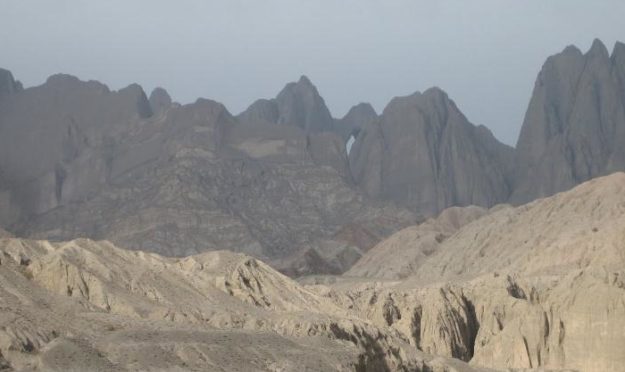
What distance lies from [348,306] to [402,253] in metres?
65.7

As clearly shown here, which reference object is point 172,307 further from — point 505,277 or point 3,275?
point 505,277

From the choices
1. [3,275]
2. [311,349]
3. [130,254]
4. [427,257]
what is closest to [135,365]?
[311,349]

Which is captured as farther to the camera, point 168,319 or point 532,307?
point 532,307

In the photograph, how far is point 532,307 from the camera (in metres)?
107

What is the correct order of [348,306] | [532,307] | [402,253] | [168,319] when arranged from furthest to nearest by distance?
[402,253] < [532,307] < [348,306] < [168,319]

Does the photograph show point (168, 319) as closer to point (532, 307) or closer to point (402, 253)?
point (532, 307)

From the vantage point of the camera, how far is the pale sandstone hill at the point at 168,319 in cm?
5369

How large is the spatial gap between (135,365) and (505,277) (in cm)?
6765

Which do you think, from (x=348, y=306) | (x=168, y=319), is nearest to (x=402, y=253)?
(x=348, y=306)

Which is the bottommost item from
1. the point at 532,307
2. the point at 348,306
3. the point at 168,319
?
the point at 532,307

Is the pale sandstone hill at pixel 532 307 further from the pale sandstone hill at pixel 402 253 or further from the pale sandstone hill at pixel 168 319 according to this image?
the pale sandstone hill at pixel 402 253

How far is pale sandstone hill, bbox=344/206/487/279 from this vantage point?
166 m

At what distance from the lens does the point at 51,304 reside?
210ft

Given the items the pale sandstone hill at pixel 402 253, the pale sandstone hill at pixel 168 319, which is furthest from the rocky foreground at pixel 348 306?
the pale sandstone hill at pixel 402 253
